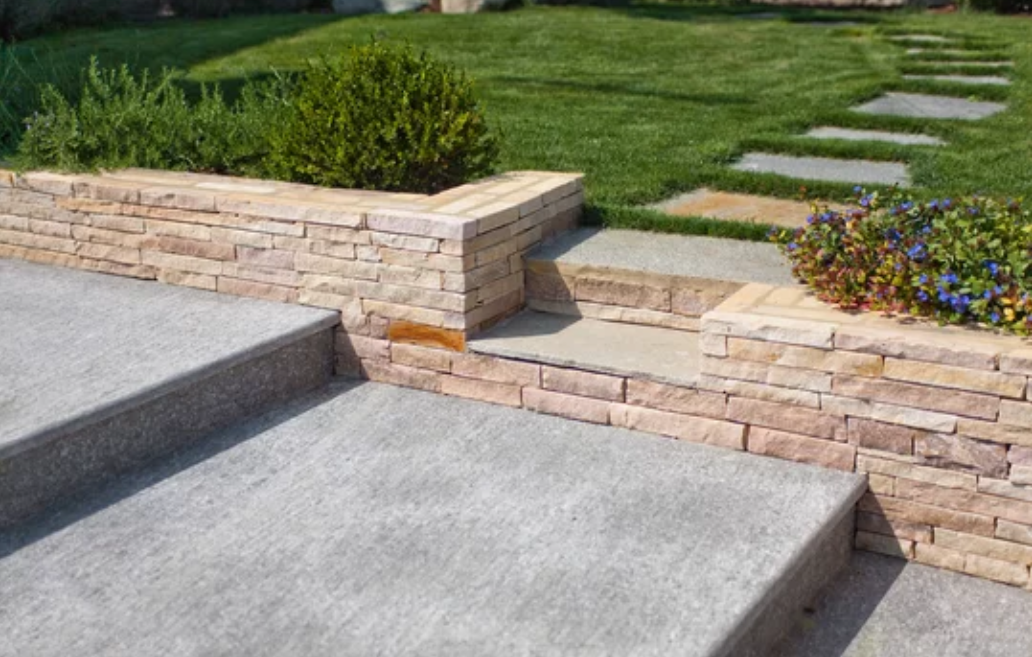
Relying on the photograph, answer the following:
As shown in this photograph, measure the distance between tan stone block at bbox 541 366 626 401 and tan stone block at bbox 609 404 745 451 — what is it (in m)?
0.05

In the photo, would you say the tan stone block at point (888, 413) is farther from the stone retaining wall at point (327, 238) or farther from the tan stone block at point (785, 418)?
the stone retaining wall at point (327, 238)

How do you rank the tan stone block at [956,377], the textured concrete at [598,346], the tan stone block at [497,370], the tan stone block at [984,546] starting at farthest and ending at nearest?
the tan stone block at [497,370] < the textured concrete at [598,346] < the tan stone block at [984,546] < the tan stone block at [956,377]

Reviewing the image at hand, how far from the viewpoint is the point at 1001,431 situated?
10.3ft

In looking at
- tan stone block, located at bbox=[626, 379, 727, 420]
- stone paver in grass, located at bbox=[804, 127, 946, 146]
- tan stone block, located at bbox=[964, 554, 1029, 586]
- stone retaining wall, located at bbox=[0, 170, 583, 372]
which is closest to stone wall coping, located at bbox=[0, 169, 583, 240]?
stone retaining wall, located at bbox=[0, 170, 583, 372]

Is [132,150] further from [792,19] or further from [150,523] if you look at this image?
[792,19]

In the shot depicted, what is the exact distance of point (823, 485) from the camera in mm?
3352

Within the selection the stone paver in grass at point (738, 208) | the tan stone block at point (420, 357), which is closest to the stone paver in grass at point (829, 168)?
the stone paver in grass at point (738, 208)

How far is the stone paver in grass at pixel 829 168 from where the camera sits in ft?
18.0

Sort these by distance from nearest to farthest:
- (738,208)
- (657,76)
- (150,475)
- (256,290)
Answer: (150,475) → (256,290) → (738,208) → (657,76)

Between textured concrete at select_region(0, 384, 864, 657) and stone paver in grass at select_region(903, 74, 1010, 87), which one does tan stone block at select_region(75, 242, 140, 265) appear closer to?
textured concrete at select_region(0, 384, 864, 657)

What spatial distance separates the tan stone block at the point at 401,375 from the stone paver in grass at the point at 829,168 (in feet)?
7.04

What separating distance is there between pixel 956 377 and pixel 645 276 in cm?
121

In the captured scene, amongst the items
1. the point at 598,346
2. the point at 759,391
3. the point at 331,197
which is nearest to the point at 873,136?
the point at 598,346

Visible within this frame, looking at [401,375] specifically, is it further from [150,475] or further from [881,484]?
[881,484]
